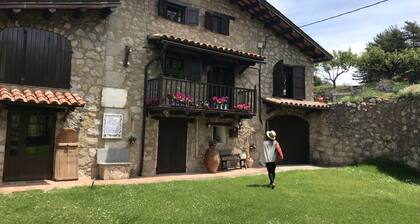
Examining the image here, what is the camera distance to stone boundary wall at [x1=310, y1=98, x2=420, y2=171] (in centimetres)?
1319

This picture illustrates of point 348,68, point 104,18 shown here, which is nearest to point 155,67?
point 104,18

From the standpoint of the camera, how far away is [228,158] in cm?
1395

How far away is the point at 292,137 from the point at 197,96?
5.88 m

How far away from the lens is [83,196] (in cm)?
781

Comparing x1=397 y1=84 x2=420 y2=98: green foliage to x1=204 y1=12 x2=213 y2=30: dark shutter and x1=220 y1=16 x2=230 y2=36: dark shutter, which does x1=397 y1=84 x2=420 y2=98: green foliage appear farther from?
x1=204 y1=12 x2=213 y2=30: dark shutter

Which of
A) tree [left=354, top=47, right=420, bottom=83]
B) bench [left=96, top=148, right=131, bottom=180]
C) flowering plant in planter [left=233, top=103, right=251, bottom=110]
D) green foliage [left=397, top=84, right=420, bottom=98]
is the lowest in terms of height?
bench [left=96, top=148, right=131, bottom=180]

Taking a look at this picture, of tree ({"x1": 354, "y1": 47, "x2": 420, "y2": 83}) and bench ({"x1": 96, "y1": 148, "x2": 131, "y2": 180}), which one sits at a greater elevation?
tree ({"x1": 354, "y1": 47, "x2": 420, "y2": 83})

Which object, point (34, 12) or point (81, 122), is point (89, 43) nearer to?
point (34, 12)

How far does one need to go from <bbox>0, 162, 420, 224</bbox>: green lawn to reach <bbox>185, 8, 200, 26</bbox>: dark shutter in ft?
21.1

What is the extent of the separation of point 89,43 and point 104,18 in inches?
38.5

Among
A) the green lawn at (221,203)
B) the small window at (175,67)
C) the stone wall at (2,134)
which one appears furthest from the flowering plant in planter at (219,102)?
the stone wall at (2,134)

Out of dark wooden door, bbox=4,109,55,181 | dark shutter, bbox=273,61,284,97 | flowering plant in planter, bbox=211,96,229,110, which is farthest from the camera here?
dark shutter, bbox=273,61,284,97

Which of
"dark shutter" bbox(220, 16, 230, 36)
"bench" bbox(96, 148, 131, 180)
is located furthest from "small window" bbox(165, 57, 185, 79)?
"bench" bbox(96, 148, 131, 180)

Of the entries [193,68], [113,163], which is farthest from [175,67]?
[113,163]
